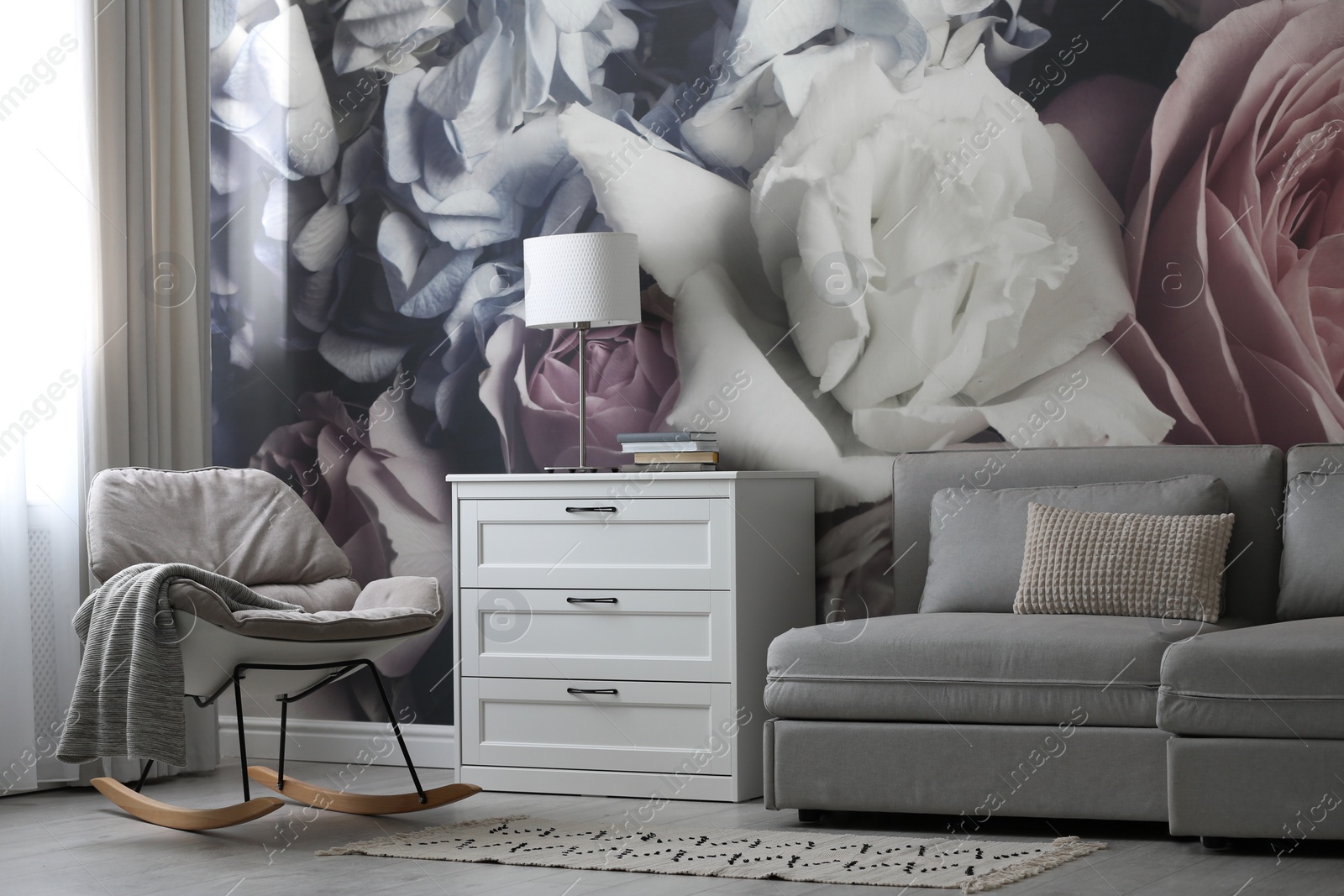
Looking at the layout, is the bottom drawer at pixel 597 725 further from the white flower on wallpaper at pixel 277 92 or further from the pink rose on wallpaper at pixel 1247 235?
the white flower on wallpaper at pixel 277 92

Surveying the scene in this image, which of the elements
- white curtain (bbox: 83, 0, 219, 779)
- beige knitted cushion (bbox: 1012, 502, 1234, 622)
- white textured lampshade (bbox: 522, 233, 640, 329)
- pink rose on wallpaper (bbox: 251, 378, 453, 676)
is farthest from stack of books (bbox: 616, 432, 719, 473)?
white curtain (bbox: 83, 0, 219, 779)

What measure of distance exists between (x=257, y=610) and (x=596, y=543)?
Result: 3.05 ft

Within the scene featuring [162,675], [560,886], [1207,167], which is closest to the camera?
[560,886]

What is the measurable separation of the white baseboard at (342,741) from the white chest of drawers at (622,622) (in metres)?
0.49

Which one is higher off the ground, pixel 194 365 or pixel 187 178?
pixel 187 178

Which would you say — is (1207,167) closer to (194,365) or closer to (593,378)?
(593,378)

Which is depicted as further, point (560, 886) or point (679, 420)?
point (679, 420)

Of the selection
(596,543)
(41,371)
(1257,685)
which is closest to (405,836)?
(596,543)

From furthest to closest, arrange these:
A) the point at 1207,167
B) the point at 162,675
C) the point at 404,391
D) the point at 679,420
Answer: the point at 404,391 → the point at 679,420 → the point at 1207,167 → the point at 162,675

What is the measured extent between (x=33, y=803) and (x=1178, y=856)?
8.97ft

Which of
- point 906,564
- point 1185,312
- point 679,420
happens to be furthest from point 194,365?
point 1185,312

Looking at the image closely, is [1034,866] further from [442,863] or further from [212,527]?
[212,527]

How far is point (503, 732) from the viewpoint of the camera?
384cm

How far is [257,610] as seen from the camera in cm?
319
